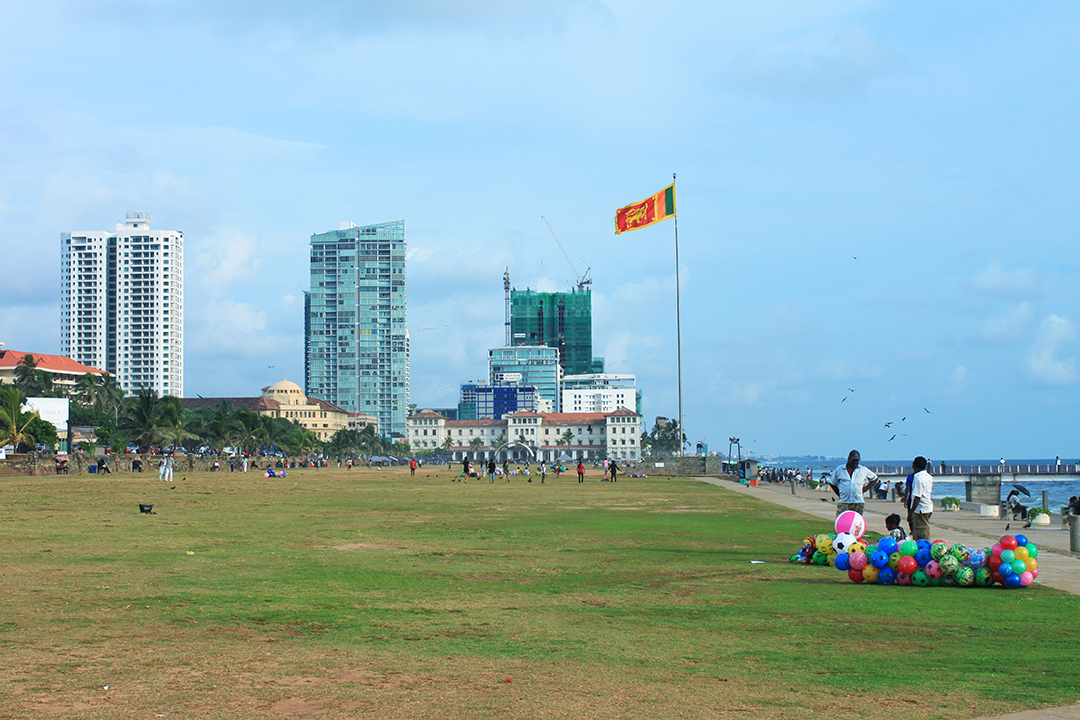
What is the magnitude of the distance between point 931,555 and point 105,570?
12150 mm

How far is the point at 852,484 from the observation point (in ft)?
57.2

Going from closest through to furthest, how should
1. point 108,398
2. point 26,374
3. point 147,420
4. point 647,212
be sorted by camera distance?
point 647,212 < point 147,420 < point 26,374 < point 108,398

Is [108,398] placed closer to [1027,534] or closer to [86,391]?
[86,391]

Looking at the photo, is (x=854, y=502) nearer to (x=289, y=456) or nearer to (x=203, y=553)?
(x=203, y=553)

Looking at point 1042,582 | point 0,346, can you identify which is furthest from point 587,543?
point 0,346

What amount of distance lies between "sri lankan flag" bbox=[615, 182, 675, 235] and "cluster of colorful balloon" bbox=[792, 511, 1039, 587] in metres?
58.2

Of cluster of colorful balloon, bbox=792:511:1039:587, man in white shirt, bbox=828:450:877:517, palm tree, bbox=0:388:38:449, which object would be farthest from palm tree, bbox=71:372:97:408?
cluster of colorful balloon, bbox=792:511:1039:587

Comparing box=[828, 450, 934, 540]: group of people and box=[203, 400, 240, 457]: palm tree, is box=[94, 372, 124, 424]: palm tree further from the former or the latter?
box=[828, 450, 934, 540]: group of people

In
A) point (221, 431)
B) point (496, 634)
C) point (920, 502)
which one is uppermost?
point (221, 431)

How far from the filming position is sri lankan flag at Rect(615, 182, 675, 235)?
7100 centimetres

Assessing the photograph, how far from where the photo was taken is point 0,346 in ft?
529

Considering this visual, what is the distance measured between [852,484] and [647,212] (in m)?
57.3

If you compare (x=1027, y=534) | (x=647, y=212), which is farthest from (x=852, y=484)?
(x=647, y=212)

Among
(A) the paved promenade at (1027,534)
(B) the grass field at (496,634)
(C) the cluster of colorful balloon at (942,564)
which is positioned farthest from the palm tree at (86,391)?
(C) the cluster of colorful balloon at (942,564)
